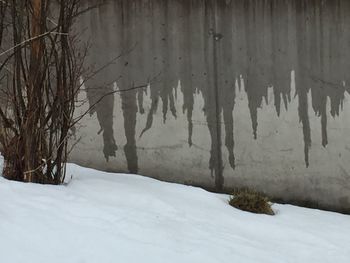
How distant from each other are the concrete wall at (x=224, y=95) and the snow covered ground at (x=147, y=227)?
554mm

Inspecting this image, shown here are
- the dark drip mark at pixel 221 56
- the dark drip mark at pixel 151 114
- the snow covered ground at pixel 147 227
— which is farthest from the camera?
the dark drip mark at pixel 151 114

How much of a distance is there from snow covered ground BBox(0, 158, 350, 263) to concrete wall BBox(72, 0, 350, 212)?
1.82ft

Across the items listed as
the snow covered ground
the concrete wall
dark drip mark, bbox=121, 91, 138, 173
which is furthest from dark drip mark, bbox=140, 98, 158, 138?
the snow covered ground

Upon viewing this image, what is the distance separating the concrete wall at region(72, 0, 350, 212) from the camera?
6.72 metres

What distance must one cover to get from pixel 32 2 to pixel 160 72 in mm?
Result: 2100

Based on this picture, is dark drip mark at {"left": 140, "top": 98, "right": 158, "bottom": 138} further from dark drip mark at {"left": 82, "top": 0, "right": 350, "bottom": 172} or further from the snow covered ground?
the snow covered ground

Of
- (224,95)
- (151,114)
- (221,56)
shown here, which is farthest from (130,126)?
(221,56)

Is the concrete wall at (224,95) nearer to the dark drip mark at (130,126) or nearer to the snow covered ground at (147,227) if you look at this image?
the dark drip mark at (130,126)

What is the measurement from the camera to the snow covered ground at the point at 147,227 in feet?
13.0

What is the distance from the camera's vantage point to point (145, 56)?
7.09 meters

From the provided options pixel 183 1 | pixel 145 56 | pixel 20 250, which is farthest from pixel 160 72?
pixel 20 250

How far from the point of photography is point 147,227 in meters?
4.63

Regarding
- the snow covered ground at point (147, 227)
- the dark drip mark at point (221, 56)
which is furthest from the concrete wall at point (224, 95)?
the snow covered ground at point (147, 227)

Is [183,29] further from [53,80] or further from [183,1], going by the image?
[53,80]
